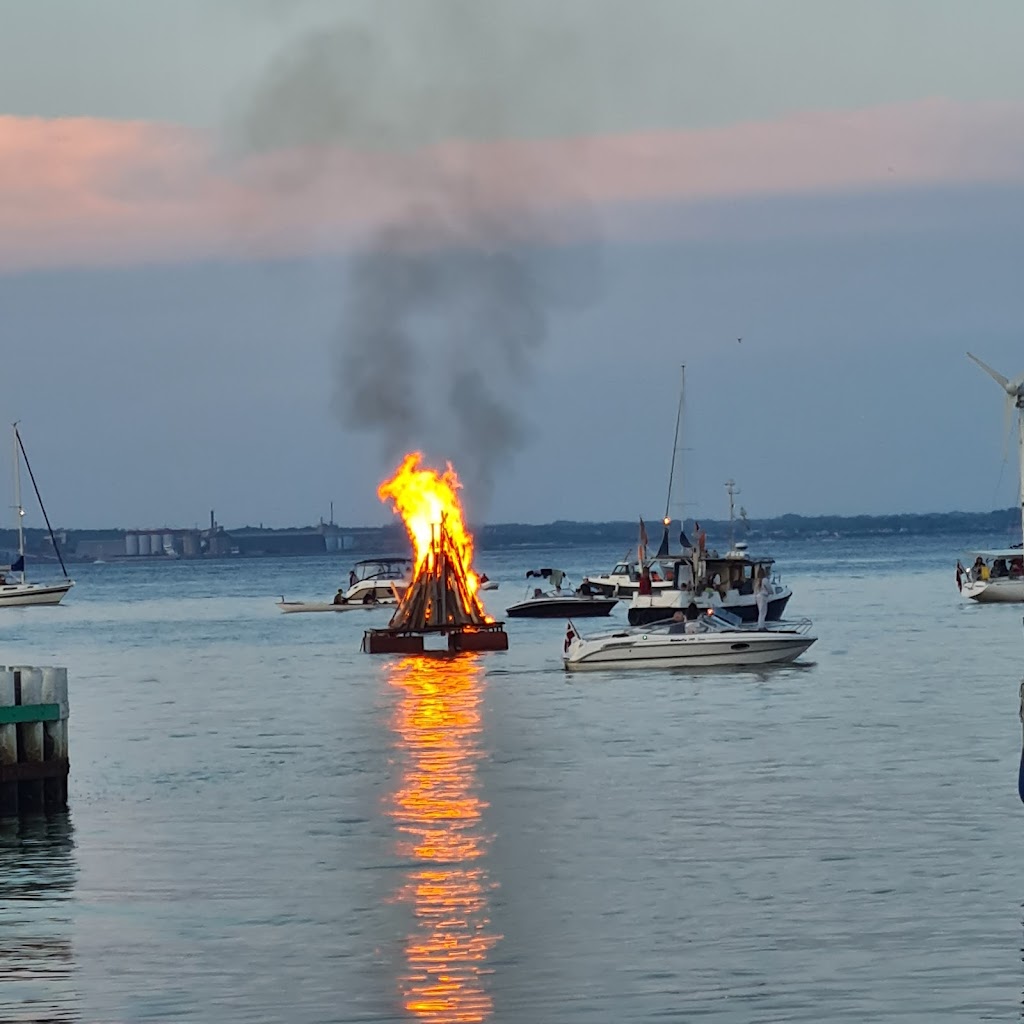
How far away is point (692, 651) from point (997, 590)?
63247mm

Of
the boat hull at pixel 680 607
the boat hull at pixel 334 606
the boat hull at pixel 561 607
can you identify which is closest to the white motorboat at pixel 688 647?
the boat hull at pixel 680 607

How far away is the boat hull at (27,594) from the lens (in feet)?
554

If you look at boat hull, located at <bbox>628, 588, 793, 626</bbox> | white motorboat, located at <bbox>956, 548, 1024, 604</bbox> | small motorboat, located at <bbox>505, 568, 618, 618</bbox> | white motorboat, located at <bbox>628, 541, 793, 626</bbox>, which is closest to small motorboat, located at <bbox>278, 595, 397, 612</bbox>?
small motorboat, located at <bbox>505, 568, 618, 618</bbox>

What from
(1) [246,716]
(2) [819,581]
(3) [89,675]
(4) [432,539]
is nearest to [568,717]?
(1) [246,716]

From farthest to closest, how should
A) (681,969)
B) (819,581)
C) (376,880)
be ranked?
(819,581) < (376,880) < (681,969)

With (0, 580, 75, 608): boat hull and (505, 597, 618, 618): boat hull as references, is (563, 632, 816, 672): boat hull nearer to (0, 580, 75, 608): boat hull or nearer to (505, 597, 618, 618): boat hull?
(505, 597, 618, 618): boat hull

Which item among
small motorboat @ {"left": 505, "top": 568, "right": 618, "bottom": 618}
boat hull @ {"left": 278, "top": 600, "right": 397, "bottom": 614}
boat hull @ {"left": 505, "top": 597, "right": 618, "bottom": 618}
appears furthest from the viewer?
boat hull @ {"left": 278, "top": 600, "right": 397, "bottom": 614}

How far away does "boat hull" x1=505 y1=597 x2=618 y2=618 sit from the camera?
125 metres

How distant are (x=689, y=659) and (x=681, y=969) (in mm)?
45932

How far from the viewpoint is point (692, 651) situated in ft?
229

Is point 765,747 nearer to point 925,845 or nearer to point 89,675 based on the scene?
point 925,845

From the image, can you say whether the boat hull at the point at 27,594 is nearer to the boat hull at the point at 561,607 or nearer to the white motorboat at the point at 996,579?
the boat hull at the point at 561,607

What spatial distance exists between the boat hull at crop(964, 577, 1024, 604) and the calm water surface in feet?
206

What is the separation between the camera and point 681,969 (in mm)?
24094
